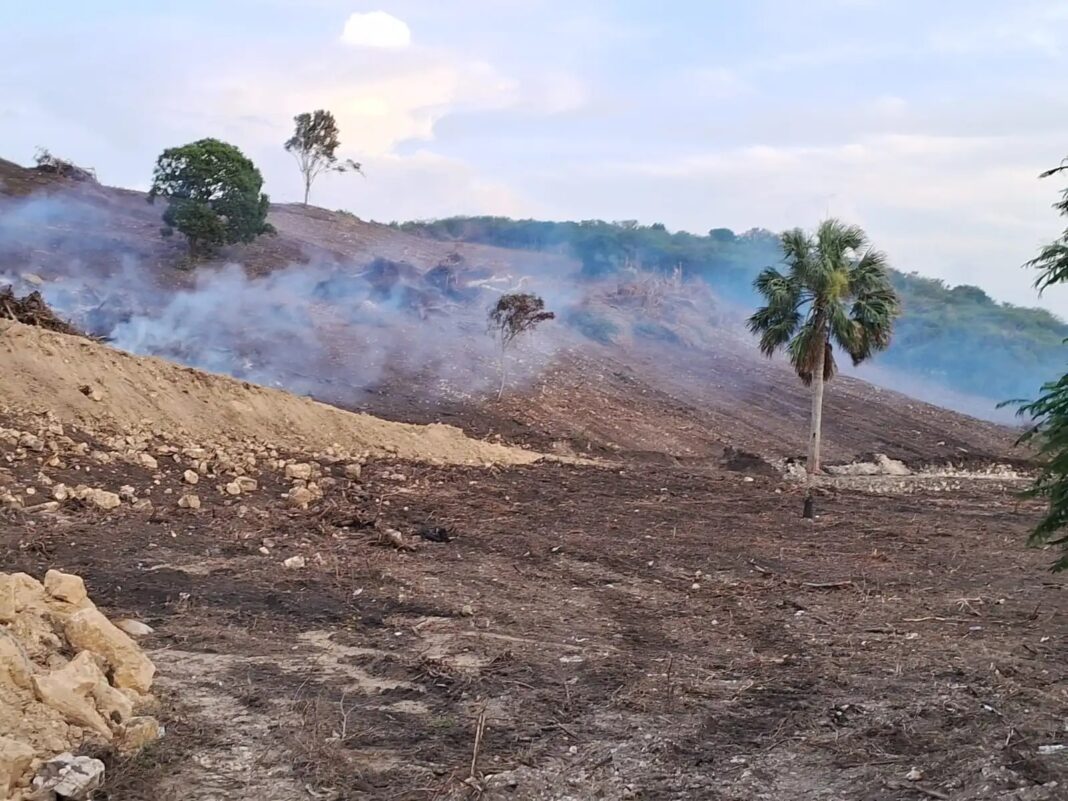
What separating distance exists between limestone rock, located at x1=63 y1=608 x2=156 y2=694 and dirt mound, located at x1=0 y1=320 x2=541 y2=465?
8781 millimetres

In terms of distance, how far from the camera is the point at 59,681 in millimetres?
4809

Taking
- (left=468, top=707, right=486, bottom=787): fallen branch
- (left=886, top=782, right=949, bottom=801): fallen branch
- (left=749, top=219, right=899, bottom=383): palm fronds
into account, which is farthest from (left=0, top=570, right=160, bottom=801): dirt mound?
(left=749, top=219, right=899, bottom=383): palm fronds

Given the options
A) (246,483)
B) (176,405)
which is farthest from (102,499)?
(176,405)

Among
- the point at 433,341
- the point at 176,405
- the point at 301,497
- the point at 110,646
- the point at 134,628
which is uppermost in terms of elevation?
the point at 433,341

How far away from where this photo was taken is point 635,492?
15.6 m

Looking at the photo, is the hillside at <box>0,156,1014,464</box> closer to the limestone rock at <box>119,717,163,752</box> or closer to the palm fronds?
the palm fronds

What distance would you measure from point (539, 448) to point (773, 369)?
2052 centimetres

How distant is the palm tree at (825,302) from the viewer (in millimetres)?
20250

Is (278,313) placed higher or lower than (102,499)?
higher

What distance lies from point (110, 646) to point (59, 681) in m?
0.75

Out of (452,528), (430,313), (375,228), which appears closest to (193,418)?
(452,528)

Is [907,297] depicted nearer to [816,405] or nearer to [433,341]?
[433,341]

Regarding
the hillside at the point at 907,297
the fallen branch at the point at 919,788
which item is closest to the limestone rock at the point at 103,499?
the fallen branch at the point at 919,788

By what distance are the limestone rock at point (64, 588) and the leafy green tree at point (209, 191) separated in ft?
96.3
